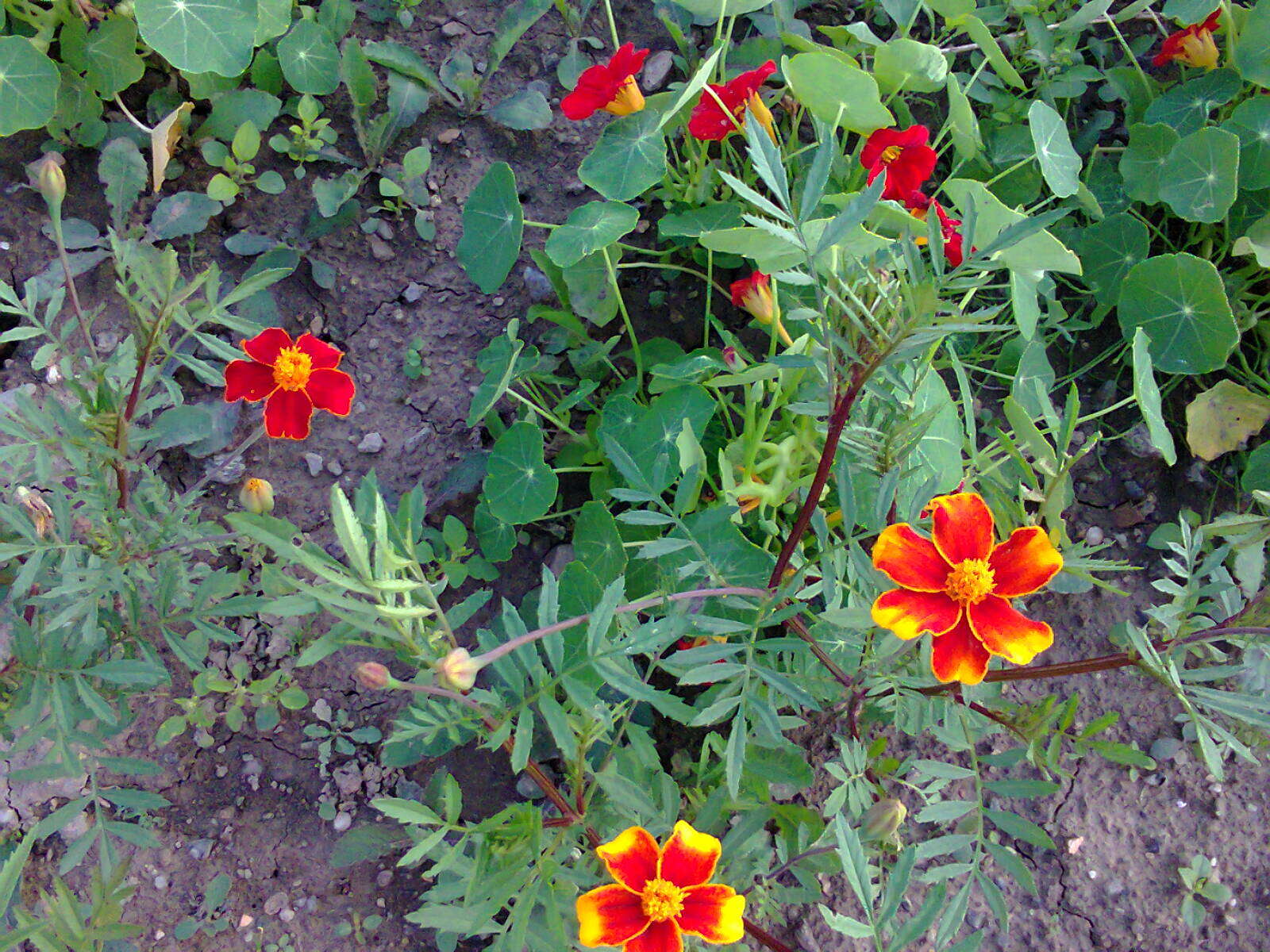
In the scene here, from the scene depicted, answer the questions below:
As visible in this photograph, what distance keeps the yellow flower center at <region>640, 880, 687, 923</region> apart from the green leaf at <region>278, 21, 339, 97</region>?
Result: 1468 millimetres

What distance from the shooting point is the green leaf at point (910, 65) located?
142 cm

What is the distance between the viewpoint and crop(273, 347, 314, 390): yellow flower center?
3.98 ft

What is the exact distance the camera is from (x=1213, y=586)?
93cm

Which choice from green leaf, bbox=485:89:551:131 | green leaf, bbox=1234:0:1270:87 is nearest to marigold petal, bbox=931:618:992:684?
green leaf, bbox=485:89:551:131

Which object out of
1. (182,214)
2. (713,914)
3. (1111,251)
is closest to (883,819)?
(713,914)

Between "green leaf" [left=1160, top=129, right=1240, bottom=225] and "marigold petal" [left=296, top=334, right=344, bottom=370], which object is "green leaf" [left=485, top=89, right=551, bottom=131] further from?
"green leaf" [left=1160, top=129, right=1240, bottom=225]

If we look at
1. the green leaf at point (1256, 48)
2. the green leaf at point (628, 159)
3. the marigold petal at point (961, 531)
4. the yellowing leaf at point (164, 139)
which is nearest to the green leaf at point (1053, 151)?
the green leaf at point (1256, 48)

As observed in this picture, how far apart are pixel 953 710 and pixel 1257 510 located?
0.92 m

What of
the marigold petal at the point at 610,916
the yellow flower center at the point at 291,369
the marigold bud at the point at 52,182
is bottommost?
the marigold petal at the point at 610,916

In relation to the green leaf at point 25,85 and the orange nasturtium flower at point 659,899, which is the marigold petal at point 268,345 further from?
the orange nasturtium flower at point 659,899

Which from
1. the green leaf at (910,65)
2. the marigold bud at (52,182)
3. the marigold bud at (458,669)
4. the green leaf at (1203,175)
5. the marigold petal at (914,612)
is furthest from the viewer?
the green leaf at (1203,175)

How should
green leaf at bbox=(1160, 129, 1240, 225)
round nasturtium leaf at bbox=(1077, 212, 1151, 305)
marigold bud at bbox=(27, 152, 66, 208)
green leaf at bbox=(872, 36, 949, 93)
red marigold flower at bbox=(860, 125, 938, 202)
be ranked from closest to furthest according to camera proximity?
1. marigold bud at bbox=(27, 152, 66, 208)
2. red marigold flower at bbox=(860, 125, 938, 202)
3. green leaf at bbox=(872, 36, 949, 93)
4. green leaf at bbox=(1160, 129, 1240, 225)
5. round nasturtium leaf at bbox=(1077, 212, 1151, 305)

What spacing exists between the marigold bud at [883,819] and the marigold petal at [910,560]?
0.78ft

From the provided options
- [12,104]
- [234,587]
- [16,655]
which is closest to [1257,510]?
[234,587]
